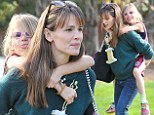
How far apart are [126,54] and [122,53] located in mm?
52

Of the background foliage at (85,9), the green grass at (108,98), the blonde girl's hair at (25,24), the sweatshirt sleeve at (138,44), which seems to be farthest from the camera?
the background foliage at (85,9)

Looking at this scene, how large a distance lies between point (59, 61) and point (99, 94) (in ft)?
25.6

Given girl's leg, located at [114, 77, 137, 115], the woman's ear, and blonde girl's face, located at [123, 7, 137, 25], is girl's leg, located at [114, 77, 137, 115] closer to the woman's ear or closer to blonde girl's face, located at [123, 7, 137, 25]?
blonde girl's face, located at [123, 7, 137, 25]

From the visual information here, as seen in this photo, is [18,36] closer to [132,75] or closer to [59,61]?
[59,61]

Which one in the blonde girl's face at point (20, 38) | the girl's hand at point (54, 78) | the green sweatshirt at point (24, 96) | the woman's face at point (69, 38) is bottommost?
the green sweatshirt at point (24, 96)

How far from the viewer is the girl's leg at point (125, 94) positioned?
19.7 ft

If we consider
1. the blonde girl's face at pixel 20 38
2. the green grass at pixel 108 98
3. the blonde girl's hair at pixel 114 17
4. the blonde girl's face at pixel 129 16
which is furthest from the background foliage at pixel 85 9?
the blonde girl's face at pixel 20 38

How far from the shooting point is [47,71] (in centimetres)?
270

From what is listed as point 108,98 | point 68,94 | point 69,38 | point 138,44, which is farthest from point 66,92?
point 108,98

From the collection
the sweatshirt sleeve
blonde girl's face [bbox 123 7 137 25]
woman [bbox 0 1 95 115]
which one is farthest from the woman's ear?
blonde girl's face [bbox 123 7 137 25]

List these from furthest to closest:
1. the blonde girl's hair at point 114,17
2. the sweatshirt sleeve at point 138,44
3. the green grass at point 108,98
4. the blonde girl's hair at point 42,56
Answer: the green grass at point 108,98
the blonde girl's hair at point 114,17
the sweatshirt sleeve at point 138,44
the blonde girl's hair at point 42,56

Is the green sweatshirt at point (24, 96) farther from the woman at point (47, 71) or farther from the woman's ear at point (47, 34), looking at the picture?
the woman's ear at point (47, 34)

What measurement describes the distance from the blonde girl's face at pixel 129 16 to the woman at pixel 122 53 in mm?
211

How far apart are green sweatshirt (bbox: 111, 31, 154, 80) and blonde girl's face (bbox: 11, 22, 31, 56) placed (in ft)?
7.97
